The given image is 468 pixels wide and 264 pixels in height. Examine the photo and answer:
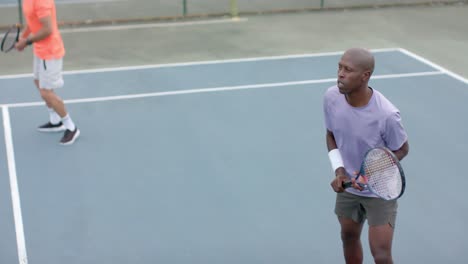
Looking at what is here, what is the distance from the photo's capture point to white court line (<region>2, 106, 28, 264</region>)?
573 cm

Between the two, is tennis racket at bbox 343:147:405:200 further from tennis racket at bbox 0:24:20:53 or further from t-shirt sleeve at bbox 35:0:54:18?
tennis racket at bbox 0:24:20:53

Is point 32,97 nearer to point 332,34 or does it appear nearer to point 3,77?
point 3,77

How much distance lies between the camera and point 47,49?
24.9 feet

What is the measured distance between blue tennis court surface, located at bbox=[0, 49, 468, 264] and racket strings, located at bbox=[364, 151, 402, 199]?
1.46 meters

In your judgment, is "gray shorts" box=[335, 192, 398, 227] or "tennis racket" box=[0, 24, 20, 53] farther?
"tennis racket" box=[0, 24, 20, 53]

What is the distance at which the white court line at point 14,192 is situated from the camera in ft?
18.8

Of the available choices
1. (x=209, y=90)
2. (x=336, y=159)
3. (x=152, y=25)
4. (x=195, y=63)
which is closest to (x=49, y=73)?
(x=209, y=90)

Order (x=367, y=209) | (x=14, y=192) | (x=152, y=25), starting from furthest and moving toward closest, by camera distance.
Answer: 1. (x=152, y=25)
2. (x=14, y=192)
3. (x=367, y=209)

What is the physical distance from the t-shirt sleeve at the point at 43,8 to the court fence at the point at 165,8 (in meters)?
6.49

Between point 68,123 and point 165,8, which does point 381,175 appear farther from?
point 165,8

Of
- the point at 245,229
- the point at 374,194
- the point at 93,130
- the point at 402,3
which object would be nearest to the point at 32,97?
the point at 93,130

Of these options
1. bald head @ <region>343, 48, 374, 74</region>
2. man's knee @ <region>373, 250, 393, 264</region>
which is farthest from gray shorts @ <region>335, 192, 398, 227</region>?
bald head @ <region>343, 48, 374, 74</region>

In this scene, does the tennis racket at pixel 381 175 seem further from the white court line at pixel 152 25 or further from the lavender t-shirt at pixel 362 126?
the white court line at pixel 152 25

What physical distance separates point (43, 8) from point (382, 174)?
4.40 metres
